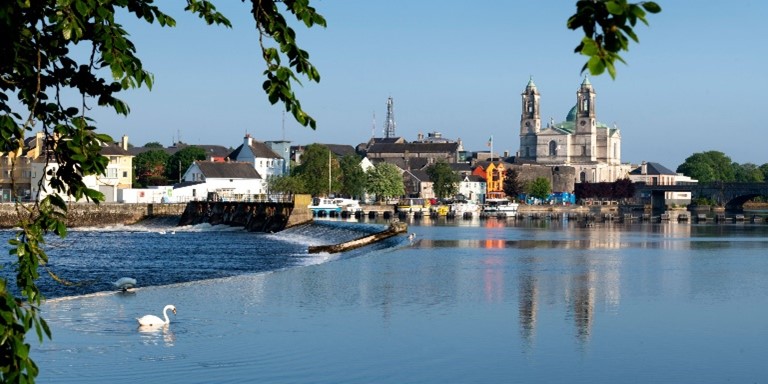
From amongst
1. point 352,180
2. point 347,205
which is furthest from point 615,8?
point 352,180

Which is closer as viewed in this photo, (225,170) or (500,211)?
(225,170)

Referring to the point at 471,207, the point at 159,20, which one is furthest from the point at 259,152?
the point at 159,20

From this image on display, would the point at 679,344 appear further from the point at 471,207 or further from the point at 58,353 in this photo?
the point at 471,207

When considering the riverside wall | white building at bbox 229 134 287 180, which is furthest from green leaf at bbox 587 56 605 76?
white building at bbox 229 134 287 180

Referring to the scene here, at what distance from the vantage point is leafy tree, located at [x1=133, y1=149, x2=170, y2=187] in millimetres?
167500

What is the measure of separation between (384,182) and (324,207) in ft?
114

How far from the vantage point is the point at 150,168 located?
17362cm

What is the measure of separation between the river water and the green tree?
112834 millimetres

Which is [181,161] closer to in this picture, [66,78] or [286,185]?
[286,185]

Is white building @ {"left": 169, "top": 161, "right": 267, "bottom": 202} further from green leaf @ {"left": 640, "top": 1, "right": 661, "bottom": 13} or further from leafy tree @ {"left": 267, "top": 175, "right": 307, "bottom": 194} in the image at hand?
green leaf @ {"left": 640, "top": 1, "right": 661, "bottom": 13}

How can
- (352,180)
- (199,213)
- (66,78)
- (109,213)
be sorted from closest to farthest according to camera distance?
(66,78), (199,213), (109,213), (352,180)

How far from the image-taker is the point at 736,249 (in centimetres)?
7575

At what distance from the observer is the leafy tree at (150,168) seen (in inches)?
6594

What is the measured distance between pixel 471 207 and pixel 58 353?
488ft
